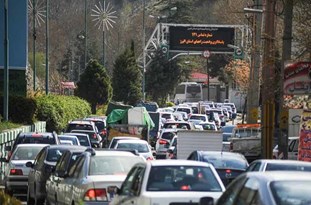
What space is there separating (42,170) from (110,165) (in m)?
5.78

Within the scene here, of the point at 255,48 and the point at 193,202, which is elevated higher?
the point at 255,48

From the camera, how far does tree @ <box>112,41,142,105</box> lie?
89.7m

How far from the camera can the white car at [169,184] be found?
13953 mm

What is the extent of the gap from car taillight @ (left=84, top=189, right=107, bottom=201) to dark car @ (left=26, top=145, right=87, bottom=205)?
591 cm

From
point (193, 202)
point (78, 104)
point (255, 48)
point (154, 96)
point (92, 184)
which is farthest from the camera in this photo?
point (154, 96)

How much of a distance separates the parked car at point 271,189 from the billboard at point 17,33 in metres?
44.2

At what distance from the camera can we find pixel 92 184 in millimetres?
16969

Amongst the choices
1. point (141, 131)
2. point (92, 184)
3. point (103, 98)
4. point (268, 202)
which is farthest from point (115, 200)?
point (103, 98)

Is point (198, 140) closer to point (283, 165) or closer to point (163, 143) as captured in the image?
point (163, 143)

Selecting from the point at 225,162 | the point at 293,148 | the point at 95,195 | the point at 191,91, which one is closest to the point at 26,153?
the point at 225,162

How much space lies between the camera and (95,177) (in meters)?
17.3

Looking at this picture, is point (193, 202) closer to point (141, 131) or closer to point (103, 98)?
point (141, 131)

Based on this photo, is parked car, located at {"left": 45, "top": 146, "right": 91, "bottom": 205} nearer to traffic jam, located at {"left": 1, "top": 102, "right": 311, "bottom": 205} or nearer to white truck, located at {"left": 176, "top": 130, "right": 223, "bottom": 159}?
traffic jam, located at {"left": 1, "top": 102, "right": 311, "bottom": 205}

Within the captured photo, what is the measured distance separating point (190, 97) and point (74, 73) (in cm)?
1588
